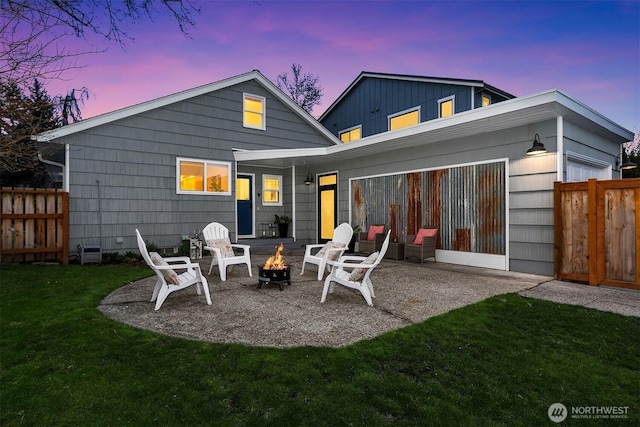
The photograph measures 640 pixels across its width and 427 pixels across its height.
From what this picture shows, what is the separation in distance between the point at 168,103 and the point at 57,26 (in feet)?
19.0

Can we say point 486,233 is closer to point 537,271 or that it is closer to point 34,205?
point 537,271

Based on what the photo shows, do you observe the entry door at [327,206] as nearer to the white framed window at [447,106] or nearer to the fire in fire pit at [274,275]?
the white framed window at [447,106]

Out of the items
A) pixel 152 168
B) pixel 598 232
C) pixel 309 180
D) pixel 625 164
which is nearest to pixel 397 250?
pixel 598 232

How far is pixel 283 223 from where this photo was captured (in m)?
10.8

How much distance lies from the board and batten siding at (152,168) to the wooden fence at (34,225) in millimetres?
359

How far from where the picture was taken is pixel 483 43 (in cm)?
1105

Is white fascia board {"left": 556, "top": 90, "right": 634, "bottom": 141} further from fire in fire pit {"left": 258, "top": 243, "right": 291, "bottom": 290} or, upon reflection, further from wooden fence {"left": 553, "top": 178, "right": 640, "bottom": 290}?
fire in fire pit {"left": 258, "top": 243, "right": 291, "bottom": 290}

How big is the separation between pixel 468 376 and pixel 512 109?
468 cm

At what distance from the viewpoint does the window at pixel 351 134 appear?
14630 millimetres

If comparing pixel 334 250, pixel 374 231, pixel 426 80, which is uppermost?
pixel 426 80

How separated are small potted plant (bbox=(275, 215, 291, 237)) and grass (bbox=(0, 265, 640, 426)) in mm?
7370

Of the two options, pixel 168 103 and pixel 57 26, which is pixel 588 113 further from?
pixel 168 103

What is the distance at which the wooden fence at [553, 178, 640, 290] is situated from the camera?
4988 mm

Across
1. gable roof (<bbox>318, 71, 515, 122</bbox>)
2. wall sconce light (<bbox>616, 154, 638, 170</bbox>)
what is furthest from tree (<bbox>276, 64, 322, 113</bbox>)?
wall sconce light (<bbox>616, 154, 638, 170</bbox>)
